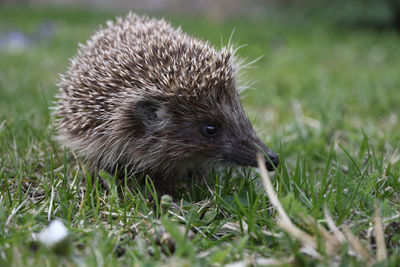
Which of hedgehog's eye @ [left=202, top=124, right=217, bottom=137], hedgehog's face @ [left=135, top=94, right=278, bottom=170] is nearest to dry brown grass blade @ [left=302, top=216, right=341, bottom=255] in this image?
hedgehog's face @ [left=135, top=94, right=278, bottom=170]

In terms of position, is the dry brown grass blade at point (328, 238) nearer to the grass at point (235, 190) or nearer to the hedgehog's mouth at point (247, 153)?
the grass at point (235, 190)

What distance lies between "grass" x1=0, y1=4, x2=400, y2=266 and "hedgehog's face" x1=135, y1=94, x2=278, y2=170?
266mm

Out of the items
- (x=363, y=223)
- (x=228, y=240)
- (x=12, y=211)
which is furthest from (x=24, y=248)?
(x=363, y=223)

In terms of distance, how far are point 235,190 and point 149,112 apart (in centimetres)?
110

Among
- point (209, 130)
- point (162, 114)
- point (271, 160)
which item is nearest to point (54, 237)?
point (162, 114)

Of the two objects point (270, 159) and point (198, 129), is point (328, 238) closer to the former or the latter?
point (270, 159)

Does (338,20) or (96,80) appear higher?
(338,20)

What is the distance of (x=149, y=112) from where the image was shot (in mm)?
3848

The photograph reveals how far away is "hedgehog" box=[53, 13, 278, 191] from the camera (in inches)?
146

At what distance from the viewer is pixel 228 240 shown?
292 cm

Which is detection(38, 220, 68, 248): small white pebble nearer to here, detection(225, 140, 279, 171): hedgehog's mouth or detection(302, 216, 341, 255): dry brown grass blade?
detection(302, 216, 341, 255): dry brown grass blade

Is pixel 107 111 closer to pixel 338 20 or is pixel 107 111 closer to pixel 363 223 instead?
pixel 363 223

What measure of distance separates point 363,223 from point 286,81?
18.0ft

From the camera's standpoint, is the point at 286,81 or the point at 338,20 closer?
the point at 286,81
